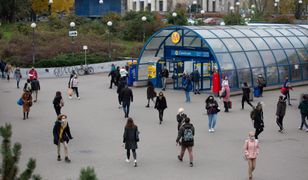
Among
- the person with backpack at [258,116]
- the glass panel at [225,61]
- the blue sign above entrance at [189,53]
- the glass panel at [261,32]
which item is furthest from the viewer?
the glass panel at [261,32]


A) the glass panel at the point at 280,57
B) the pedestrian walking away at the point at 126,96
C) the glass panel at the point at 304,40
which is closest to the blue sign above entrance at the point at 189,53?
the glass panel at the point at 280,57

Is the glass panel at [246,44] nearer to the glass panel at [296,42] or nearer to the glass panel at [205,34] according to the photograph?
the glass panel at [205,34]

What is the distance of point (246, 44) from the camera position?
32781mm

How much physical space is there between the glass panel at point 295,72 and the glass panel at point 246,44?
10.6 ft

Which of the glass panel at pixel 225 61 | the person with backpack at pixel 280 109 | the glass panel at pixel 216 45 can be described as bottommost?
the person with backpack at pixel 280 109

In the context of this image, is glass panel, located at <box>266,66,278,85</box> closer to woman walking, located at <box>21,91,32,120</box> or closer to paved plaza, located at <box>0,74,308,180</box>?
paved plaza, located at <box>0,74,308,180</box>

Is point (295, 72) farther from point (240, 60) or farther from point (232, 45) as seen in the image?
point (232, 45)

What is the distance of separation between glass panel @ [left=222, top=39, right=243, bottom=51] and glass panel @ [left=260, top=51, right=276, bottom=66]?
1.67m

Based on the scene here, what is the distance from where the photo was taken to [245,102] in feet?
93.3

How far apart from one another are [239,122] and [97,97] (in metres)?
9.08

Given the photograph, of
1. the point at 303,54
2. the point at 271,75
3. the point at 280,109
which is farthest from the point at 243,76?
the point at 280,109

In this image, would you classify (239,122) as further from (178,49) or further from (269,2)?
(269,2)

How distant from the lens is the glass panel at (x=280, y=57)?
33.8 m

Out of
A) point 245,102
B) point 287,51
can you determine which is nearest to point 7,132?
point 245,102
